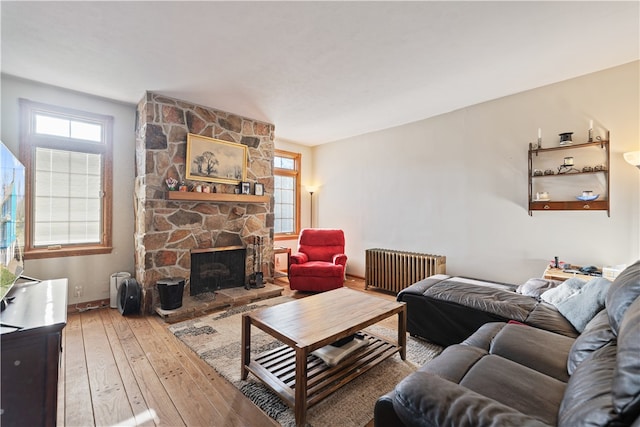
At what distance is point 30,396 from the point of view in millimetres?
1295

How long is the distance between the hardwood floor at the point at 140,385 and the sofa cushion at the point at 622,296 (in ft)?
6.25

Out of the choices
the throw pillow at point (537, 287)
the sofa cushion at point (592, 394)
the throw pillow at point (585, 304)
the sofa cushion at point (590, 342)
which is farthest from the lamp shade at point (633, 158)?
the sofa cushion at point (592, 394)

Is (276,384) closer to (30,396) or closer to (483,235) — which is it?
(30,396)

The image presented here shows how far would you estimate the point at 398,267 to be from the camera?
4.39 metres

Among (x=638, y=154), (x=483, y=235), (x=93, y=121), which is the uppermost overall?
(x=93, y=121)

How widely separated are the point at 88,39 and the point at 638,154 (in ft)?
16.9

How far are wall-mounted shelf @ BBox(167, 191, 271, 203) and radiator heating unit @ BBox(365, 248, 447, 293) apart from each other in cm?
208

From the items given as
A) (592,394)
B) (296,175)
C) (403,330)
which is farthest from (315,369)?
(296,175)

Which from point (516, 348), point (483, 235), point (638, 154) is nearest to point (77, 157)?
point (516, 348)

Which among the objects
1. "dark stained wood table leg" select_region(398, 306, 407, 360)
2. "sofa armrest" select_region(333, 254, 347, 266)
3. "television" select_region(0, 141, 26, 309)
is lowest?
"dark stained wood table leg" select_region(398, 306, 407, 360)

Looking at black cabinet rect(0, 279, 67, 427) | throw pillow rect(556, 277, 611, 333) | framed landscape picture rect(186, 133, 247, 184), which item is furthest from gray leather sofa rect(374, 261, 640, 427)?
framed landscape picture rect(186, 133, 247, 184)

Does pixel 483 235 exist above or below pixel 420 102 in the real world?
below

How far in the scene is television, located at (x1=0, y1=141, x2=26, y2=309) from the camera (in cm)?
157

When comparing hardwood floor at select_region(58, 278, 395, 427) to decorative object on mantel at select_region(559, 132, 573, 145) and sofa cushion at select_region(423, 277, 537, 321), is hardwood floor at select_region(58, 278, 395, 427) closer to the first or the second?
sofa cushion at select_region(423, 277, 537, 321)
